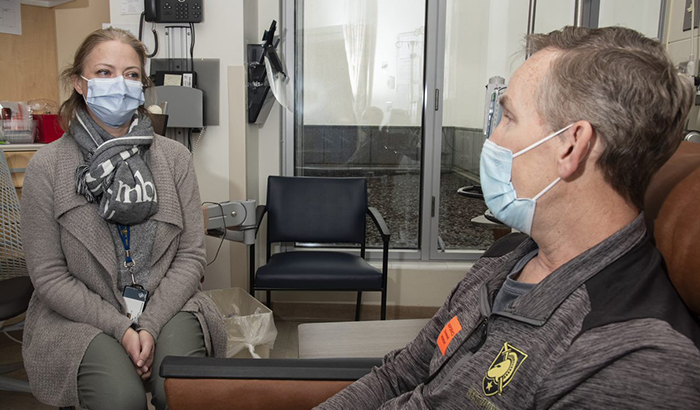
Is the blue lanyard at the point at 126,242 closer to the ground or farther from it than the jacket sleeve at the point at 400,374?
farther from it

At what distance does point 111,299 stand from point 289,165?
6.04 ft

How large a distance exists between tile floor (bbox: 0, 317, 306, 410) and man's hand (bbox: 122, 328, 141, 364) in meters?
0.99

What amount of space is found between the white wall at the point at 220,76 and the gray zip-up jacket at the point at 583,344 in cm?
217

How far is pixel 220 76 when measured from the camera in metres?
2.91

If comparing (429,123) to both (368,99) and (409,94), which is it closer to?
(409,94)

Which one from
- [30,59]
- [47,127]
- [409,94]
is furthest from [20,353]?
[409,94]

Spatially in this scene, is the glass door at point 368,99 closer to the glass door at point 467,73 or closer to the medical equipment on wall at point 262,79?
the glass door at point 467,73

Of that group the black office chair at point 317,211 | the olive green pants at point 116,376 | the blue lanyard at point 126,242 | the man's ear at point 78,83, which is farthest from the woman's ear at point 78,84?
the black office chair at point 317,211

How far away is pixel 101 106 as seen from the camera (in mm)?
1730

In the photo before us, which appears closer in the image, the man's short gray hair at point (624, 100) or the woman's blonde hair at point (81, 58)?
the man's short gray hair at point (624, 100)

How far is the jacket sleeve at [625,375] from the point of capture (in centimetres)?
66

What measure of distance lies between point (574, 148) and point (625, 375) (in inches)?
13.8

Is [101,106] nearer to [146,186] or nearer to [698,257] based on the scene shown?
[146,186]

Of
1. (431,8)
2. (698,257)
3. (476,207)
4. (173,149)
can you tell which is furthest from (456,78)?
(698,257)
